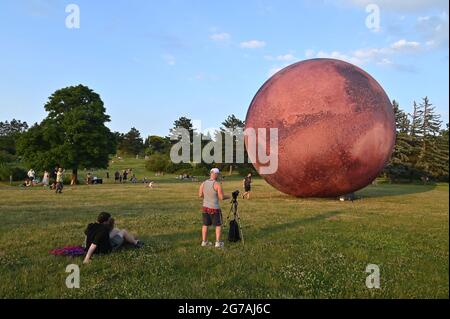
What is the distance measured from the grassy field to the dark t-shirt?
27cm

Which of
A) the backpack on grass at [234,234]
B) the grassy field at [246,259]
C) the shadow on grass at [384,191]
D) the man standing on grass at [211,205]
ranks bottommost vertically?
the shadow on grass at [384,191]

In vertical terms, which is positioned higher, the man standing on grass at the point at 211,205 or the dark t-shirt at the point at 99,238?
the man standing on grass at the point at 211,205

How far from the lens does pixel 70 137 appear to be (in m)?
35.2

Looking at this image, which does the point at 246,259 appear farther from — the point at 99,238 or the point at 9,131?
the point at 9,131

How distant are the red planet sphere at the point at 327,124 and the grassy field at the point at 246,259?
7.54 ft

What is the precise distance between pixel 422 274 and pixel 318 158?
8242 millimetres

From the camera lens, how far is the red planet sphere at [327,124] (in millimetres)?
14375

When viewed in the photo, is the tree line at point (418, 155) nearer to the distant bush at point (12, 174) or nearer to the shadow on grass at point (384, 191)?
the shadow on grass at point (384, 191)

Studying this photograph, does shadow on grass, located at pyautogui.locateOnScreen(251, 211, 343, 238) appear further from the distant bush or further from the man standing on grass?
the distant bush

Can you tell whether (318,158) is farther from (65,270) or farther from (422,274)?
(65,270)

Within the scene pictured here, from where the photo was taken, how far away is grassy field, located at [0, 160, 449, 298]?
5.71 m

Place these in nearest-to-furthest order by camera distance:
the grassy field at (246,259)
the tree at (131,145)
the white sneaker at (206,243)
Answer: the grassy field at (246,259) < the white sneaker at (206,243) < the tree at (131,145)

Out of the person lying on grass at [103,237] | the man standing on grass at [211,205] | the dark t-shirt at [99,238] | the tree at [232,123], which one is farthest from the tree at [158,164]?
the dark t-shirt at [99,238]
